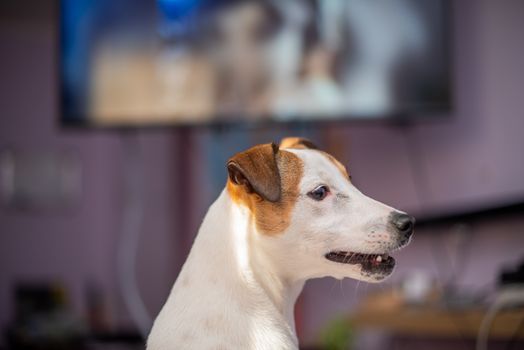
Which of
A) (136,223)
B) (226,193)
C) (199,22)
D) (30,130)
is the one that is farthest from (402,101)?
(30,130)

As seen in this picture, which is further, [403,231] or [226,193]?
[226,193]

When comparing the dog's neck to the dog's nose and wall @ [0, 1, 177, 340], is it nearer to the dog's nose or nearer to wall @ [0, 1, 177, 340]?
the dog's nose

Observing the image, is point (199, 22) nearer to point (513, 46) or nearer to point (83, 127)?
point (83, 127)

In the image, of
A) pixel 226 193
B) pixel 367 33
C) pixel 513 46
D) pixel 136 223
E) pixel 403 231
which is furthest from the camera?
pixel 136 223

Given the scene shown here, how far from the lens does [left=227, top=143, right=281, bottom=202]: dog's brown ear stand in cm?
121

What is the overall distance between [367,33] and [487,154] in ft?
1.95

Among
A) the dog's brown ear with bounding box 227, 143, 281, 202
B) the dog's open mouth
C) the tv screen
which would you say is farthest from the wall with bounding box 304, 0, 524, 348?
the dog's brown ear with bounding box 227, 143, 281, 202

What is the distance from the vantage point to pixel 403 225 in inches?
47.4

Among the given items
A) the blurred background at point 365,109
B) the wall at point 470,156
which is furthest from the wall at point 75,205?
the wall at point 470,156

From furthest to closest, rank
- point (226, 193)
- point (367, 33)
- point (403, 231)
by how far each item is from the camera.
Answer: point (367, 33) < point (226, 193) < point (403, 231)

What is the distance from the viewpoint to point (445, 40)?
8.43ft

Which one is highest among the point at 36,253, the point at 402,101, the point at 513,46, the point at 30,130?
the point at 513,46

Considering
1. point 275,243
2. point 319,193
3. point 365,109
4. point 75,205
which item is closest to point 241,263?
point 275,243

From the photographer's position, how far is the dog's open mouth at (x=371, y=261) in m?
1.24
